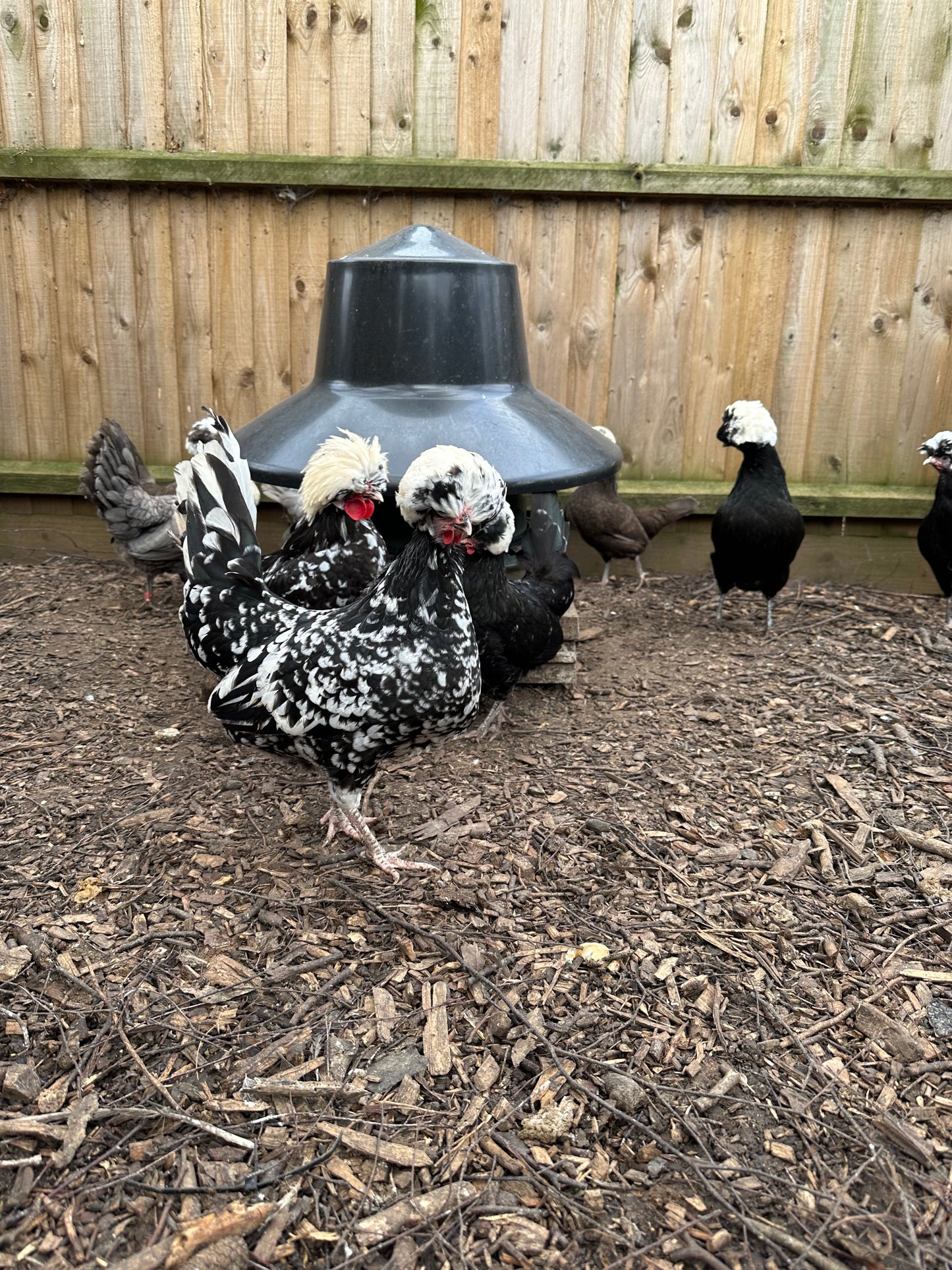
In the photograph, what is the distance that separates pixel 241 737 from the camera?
2.90m

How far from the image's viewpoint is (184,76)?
4.83 m

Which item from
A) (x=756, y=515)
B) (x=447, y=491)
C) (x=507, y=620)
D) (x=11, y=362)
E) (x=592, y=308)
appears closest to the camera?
(x=447, y=491)

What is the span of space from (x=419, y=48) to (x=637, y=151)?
1293mm

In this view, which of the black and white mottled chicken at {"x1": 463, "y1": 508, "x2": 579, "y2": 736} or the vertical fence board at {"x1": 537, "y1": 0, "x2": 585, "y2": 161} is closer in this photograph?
the black and white mottled chicken at {"x1": 463, "y1": 508, "x2": 579, "y2": 736}

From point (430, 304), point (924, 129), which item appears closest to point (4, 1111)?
point (430, 304)

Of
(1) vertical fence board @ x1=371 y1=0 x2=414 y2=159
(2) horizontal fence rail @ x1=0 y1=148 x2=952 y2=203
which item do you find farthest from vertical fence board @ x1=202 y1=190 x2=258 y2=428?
(1) vertical fence board @ x1=371 y1=0 x2=414 y2=159

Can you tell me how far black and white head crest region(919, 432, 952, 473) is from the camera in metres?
4.91

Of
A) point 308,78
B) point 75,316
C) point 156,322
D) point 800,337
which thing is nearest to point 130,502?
point 156,322

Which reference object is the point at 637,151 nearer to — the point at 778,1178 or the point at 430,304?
the point at 430,304

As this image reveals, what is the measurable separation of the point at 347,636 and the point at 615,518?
9.19 feet

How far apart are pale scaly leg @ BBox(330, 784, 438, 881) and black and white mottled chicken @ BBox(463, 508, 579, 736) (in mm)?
880

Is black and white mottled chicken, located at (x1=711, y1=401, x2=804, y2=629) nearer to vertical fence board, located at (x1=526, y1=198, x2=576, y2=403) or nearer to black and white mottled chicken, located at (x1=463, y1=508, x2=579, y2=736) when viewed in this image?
vertical fence board, located at (x1=526, y1=198, x2=576, y2=403)

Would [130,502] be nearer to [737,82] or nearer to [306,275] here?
[306,275]

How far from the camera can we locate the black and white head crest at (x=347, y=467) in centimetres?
323
